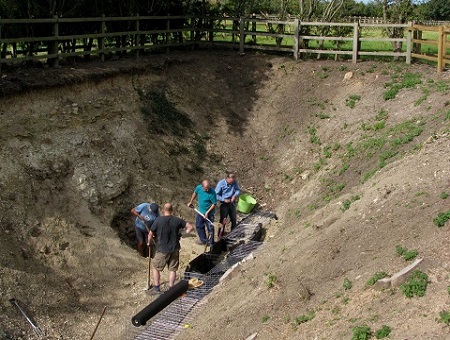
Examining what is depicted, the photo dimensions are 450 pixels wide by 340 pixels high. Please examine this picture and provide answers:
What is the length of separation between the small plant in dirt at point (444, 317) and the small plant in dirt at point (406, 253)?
151 centimetres

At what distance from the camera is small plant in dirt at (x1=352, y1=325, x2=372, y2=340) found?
850 centimetres

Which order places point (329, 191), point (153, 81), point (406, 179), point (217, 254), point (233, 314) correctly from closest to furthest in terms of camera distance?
point (233, 314) < point (406, 179) < point (217, 254) < point (329, 191) < point (153, 81)

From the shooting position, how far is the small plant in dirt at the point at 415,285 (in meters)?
9.05

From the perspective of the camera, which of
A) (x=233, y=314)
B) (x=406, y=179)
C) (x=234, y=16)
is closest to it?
(x=233, y=314)

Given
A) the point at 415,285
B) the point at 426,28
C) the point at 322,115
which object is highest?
the point at 426,28

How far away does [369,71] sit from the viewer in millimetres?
22656

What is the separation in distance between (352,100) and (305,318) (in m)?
12.8

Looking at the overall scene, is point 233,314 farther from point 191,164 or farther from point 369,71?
point 369,71

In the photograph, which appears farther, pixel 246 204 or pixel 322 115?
pixel 322 115

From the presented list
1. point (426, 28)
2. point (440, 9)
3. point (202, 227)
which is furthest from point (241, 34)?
point (440, 9)

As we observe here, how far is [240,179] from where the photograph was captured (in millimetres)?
20312

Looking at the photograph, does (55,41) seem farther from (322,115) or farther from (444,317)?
(444,317)

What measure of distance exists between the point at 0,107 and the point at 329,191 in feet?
27.0

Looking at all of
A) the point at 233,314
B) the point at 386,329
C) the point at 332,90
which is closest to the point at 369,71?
the point at 332,90
